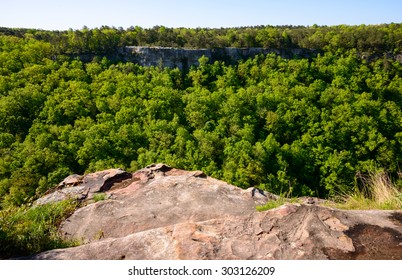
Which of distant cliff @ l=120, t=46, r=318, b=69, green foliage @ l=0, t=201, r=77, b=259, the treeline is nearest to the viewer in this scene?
green foliage @ l=0, t=201, r=77, b=259

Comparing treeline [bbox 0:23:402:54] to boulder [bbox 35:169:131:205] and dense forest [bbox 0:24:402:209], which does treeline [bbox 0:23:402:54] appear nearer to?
dense forest [bbox 0:24:402:209]

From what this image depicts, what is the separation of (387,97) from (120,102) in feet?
174

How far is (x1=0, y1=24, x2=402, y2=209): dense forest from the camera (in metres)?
40.5

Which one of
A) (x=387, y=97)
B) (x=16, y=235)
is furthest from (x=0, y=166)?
(x=387, y=97)

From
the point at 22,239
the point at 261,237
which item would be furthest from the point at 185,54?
the point at 261,237

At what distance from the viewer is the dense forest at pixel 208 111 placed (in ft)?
133

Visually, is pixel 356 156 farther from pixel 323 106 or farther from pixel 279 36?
pixel 279 36

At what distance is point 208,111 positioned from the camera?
176ft

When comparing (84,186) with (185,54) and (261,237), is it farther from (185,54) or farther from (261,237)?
(185,54)

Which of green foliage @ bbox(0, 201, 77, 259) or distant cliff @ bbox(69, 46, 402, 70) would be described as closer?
green foliage @ bbox(0, 201, 77, 259)

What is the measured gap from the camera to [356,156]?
4522 cm

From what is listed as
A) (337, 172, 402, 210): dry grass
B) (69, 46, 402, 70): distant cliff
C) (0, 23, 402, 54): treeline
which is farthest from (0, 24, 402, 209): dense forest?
(337, 172, 402, 210): dry grass

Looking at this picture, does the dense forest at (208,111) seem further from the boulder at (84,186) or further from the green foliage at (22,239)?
the green foliage at (22,239)

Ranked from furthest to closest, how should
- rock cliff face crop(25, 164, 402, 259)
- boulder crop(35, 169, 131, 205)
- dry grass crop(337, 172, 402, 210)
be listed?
boulder crop(35, 169, 131, 205)
dry grass crop(337, 172, 402, 210)
rock cliff face crop(25, 164, 402, 259)
